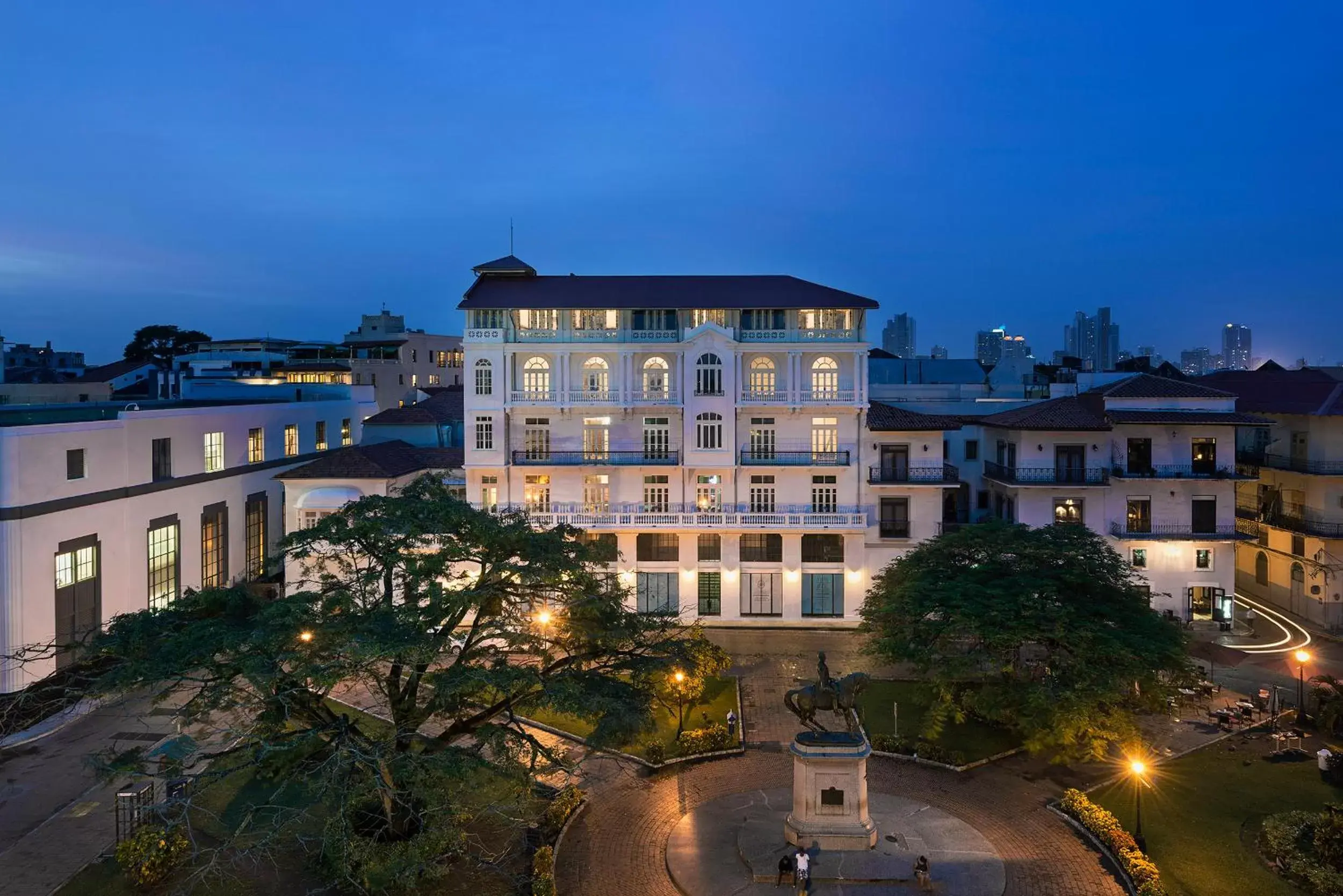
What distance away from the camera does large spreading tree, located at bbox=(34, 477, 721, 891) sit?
56.6ft

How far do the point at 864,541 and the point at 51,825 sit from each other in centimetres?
3572

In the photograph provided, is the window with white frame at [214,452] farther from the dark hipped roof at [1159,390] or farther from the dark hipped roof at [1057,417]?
the dark hipped roof at [1159,390]

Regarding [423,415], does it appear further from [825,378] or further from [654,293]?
[825,378]

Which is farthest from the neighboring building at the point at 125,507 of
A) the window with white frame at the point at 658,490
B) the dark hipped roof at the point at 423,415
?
the window with white frame at the point at 658,490

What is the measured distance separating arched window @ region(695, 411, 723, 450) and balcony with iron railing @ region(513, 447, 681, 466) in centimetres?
142

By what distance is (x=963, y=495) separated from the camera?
48.3 m

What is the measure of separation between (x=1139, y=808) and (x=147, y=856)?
25.6m

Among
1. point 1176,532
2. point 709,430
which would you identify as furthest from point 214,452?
point 1176,532

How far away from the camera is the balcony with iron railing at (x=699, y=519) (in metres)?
42.3

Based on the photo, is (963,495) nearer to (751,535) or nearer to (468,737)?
(751,535)

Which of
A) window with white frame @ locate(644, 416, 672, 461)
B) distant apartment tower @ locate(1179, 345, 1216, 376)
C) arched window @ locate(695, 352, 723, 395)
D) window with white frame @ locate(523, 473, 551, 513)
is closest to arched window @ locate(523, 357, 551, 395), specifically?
window with white frame @ locate(523, 473, 551, 513)

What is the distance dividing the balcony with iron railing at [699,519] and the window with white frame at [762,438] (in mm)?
3186

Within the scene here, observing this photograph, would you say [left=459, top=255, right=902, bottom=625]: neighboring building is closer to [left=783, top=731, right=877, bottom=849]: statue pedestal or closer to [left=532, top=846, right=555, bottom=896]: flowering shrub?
[left=783, top=731, right=877, bottom=849]: statue pedestal

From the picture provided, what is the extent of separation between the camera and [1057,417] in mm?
42562
